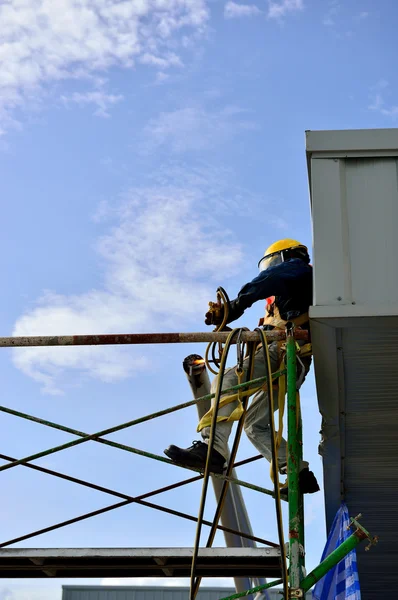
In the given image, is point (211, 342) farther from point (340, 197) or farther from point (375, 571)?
point (375, 571)

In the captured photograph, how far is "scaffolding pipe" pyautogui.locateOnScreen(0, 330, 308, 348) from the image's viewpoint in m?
7.12

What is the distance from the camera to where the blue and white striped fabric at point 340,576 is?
21.0ft

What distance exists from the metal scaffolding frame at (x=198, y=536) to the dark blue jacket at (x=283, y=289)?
1.23 feet

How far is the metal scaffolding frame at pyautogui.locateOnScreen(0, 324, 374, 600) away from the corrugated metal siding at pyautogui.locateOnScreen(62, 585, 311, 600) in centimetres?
1891

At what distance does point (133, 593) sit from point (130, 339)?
2011 cm

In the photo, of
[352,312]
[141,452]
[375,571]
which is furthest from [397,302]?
[375,571]

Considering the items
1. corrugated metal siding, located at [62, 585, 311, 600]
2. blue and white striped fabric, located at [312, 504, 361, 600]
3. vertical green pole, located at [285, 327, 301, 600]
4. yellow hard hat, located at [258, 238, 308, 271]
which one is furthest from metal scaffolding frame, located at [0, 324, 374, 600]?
corrugated metal siding, located at [62, 585, 311, 600]

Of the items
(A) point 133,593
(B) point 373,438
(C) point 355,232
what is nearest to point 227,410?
(B) point 373,438

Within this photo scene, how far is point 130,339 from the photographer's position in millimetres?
7246

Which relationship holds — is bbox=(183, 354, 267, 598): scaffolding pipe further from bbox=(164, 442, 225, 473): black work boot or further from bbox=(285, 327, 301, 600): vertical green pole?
bbox=(285, 327, 301, 600): vertical green pole

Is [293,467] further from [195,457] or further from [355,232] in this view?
[355,232]

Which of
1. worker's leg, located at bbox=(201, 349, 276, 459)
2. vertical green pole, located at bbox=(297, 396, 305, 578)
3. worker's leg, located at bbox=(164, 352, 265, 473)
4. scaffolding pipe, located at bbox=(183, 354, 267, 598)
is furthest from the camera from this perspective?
scaffolding pipe, located at bbox=(183, 354, 267, 598)

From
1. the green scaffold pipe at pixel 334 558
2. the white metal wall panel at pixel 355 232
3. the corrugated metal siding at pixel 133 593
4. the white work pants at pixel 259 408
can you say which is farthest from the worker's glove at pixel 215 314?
the corrugated metal siding at pixel 133 593

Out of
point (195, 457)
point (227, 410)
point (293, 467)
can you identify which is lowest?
point (293, 467)
